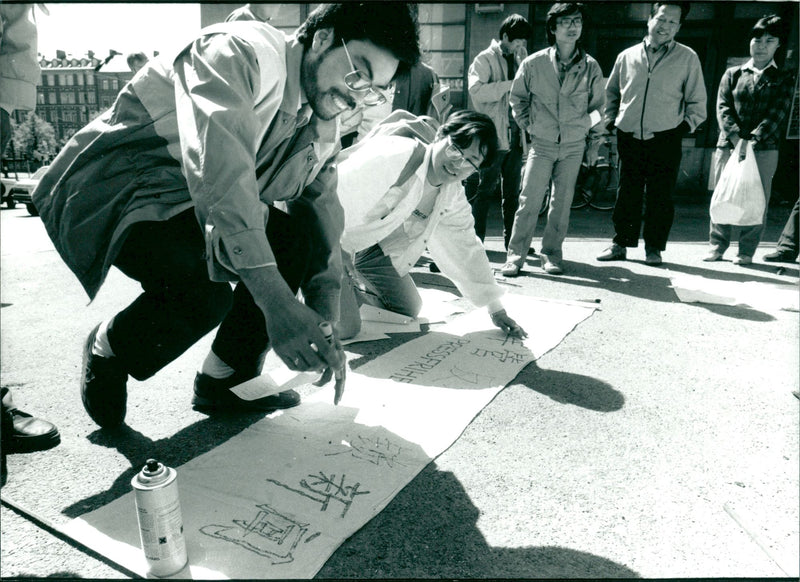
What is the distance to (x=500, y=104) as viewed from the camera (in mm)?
4203

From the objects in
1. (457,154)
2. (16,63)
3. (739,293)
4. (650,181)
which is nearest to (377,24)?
(457,154)

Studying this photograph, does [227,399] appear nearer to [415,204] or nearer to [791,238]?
[415,204]

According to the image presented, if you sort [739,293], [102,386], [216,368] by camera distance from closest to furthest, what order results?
[102,386] → [216,368] → [739,293]

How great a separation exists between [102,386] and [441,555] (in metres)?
0.95

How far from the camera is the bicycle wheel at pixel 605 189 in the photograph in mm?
7850

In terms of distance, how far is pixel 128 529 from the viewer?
1.20 m

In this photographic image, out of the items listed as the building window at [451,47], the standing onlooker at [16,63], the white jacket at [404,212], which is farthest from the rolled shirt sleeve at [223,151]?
the building window at [451,47]

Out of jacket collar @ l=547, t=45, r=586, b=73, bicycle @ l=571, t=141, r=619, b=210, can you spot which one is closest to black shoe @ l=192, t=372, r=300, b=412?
jacket collar @ l=547, t=45, r=586, b=73

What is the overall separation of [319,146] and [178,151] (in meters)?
0.35

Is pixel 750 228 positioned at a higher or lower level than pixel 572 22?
lower

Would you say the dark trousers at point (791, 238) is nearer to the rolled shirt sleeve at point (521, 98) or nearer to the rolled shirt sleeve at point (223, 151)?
the rolled shirt sleeve at point (521, 98)

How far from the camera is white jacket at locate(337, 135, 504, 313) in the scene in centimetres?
235

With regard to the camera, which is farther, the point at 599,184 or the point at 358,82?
the point at 599,184

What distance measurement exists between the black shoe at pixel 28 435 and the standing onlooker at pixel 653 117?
3690mm
